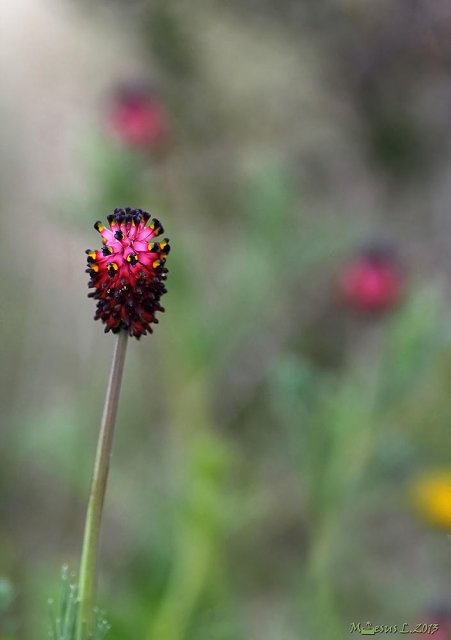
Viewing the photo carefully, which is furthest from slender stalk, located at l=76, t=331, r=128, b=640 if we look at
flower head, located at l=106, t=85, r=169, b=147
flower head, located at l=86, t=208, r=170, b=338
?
flower head, located at l=106, t=85, r=169, b=147

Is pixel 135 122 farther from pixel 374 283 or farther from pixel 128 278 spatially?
pixel 128 278

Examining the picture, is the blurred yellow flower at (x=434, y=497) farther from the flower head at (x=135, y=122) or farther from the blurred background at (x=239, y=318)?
the flower head at (x=135, y=122)

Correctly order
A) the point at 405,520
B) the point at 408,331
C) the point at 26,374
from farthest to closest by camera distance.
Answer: the point at 26,374
the point at 405,520
the point at 408,331

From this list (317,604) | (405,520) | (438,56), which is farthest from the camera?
(438,56)

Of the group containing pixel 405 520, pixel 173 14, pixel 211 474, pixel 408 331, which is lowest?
pixel 211 474


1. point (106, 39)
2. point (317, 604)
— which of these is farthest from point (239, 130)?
point (317, 604)

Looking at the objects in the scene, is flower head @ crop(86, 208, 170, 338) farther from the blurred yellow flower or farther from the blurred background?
the blurred yellow flower

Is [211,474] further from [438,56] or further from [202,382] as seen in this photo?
[438,56]
